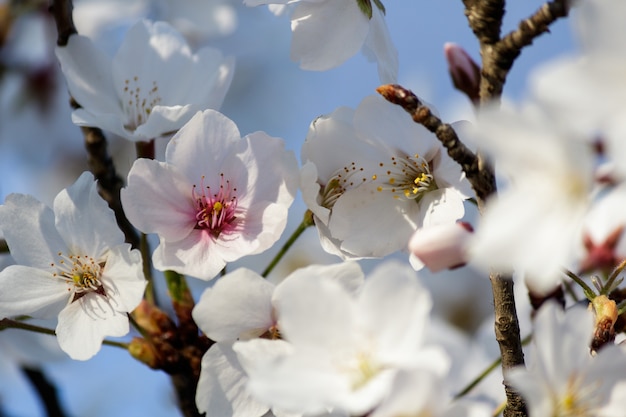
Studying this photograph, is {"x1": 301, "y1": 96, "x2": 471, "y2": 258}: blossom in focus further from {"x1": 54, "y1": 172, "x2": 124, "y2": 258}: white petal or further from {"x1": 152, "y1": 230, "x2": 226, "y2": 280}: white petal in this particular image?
{"x1": 54, "y1": 172, "x2": 124, "y2": 258}: white petal

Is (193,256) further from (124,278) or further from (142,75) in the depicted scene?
(142,75)

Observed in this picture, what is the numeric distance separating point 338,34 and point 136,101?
353 millimetres

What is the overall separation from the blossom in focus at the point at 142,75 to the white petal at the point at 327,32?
15 cm

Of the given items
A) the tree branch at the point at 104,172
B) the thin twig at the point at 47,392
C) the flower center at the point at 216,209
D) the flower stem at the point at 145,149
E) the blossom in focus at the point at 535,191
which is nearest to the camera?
the blossom in focus at the point at 535,191

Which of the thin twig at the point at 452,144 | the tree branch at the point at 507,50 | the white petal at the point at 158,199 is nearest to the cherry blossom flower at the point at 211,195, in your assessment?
the white petal at the point at 158,199

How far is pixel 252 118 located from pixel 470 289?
3.29 ft

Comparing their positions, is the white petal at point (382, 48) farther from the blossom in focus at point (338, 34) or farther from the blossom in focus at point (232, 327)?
the blossom in focus at point (232, 327)

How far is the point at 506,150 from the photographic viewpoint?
75 cm

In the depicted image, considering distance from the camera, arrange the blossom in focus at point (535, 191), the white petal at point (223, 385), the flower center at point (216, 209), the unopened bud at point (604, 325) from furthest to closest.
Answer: the flower center at point (216, 209), the white petal at point (223, 385), the unopened bud at point (604, 325), the blossom in focus at point (535, 191)

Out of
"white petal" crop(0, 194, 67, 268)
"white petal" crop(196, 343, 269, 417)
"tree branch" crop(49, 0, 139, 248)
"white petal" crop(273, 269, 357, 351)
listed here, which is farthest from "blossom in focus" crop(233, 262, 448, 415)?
"tree branch" crop(49, 0, 139, 248)

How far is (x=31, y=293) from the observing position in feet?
3.79

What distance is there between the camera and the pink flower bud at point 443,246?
0.90m

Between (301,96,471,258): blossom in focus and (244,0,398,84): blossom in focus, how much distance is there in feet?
0.27

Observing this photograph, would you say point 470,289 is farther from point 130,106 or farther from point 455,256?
point 455,256
